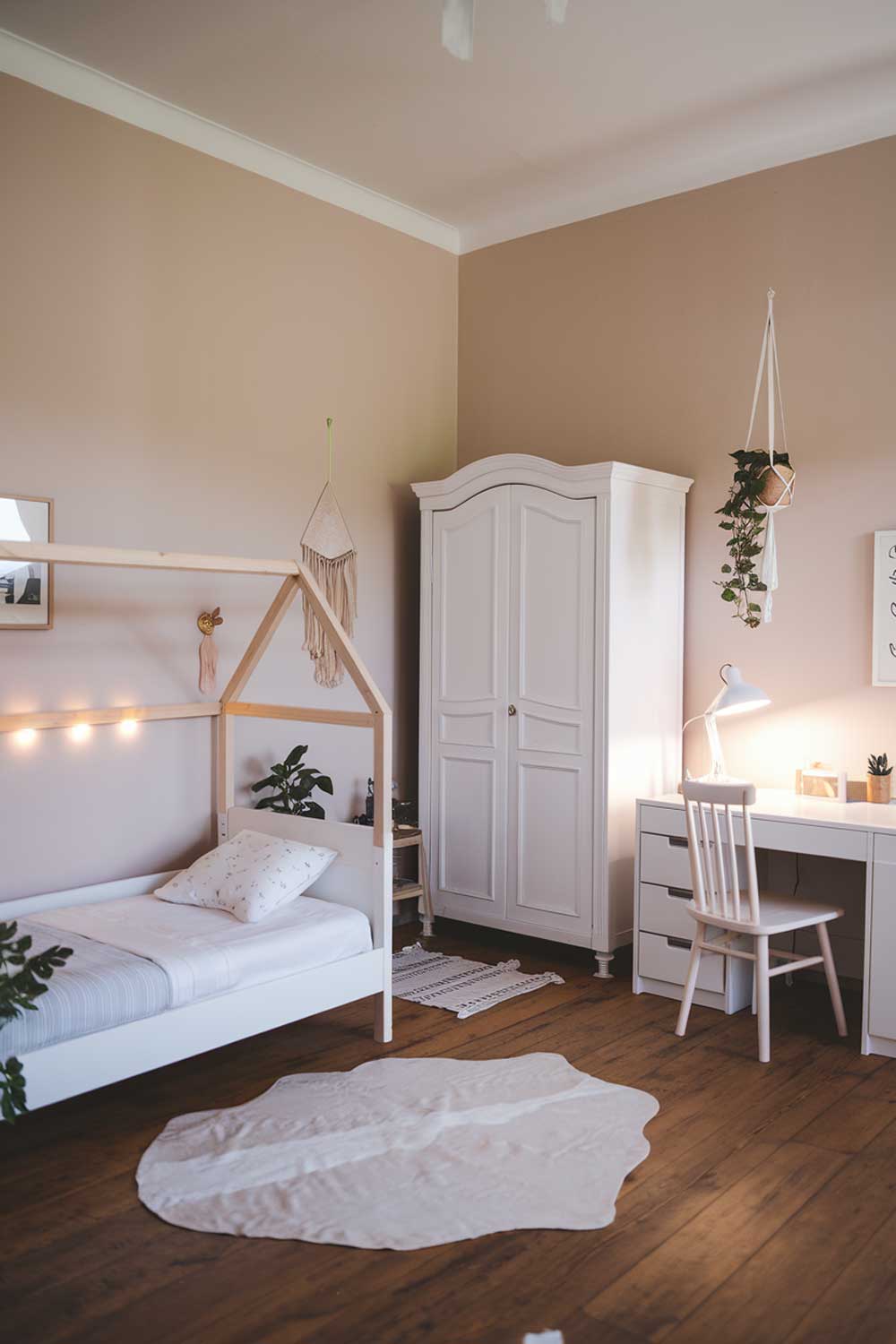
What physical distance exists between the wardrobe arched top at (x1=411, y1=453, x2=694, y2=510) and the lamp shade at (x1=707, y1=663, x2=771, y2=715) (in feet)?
2.72

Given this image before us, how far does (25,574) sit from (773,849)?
2670 millimetres

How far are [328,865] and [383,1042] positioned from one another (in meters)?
0.57

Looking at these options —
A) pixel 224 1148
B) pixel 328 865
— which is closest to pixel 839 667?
pixel 328 865

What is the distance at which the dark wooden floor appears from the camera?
2.08 metres

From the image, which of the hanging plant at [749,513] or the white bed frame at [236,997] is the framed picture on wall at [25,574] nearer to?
the white bed frame at [236,997]

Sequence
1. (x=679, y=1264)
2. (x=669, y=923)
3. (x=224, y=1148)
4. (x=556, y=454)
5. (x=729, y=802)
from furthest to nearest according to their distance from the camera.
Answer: (x=556, y=454), (x=669, y=923), (x=729, y=802), (x=224, y=1148), (x=679, y=1264)

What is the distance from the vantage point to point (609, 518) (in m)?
4.11

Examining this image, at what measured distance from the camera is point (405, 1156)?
269 centimetres

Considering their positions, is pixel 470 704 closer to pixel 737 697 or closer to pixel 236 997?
pixel 737 697

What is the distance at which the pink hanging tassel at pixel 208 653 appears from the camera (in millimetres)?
4062

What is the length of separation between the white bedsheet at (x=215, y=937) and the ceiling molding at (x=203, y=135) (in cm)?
262

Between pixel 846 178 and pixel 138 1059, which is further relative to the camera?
pixel 846 178

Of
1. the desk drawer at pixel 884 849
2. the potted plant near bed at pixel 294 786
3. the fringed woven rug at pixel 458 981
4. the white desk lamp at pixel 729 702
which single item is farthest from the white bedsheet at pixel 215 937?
the desk drawer at pixel 884 849

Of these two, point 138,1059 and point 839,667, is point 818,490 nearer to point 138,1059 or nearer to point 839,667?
point 839,667
